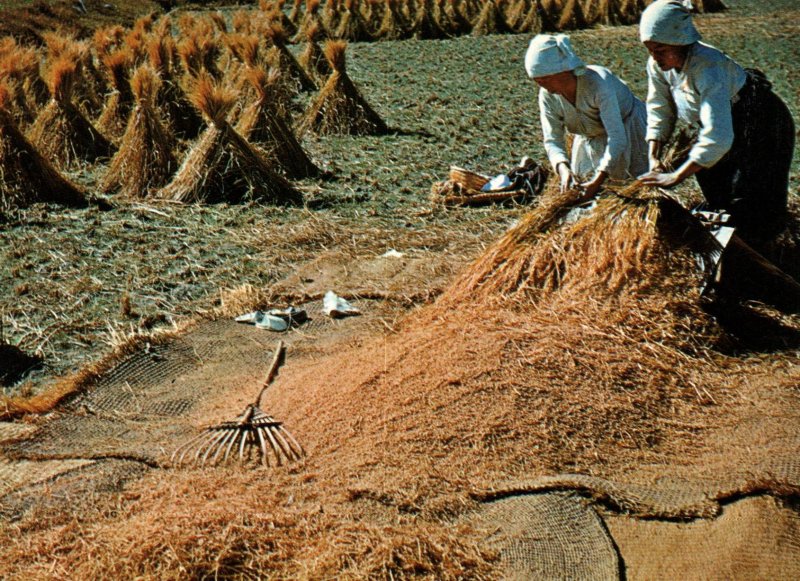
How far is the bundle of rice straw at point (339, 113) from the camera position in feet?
25.0

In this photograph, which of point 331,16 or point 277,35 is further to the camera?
point 331,16

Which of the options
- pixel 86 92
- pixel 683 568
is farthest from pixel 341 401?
pixel 86 92

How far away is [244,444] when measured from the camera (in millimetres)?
2734

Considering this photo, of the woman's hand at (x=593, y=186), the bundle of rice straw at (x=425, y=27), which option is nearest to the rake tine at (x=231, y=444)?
the woman's hand at (x=593, y=186)

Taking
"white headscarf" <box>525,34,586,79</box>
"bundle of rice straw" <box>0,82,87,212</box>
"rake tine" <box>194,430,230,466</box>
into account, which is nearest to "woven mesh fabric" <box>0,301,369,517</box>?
"rake tine" <box>194,430,230,466</box>

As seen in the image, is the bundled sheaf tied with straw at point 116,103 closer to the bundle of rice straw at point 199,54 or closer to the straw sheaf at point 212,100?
the bundle of rice straw at point 199,54

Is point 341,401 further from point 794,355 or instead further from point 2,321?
point 2,321

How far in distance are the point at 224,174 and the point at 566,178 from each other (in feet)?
9.34

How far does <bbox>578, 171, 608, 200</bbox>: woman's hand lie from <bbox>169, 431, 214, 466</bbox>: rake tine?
6.04ft

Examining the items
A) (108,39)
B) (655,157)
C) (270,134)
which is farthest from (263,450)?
(108,39)

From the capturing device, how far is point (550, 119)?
394 centimetres

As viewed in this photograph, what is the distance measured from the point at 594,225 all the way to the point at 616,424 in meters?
0.96

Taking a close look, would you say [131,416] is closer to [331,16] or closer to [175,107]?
[175,107]

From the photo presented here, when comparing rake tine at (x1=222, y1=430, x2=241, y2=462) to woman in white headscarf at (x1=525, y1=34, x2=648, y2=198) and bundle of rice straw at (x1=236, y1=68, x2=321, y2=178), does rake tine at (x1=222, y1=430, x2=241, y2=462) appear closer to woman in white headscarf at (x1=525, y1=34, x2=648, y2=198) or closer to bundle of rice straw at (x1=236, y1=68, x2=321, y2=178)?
woman in white headscarf at (x1=525, y1=34, x2=648, y2=198)
